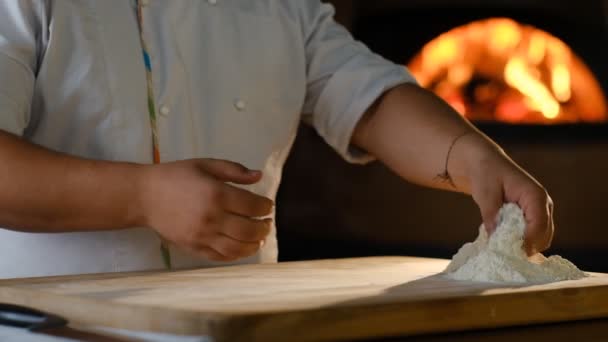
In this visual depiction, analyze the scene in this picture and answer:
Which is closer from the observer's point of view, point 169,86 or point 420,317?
point 420,317

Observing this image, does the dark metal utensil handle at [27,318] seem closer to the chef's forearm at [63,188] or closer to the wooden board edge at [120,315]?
the wooden board edge at [120,315]

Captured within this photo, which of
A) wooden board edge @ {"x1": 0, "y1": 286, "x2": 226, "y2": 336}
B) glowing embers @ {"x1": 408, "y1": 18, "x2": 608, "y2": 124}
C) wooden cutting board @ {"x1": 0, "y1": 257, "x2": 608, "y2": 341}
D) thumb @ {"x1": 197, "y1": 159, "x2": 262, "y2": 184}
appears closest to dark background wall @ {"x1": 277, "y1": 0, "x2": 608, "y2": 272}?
glowing embers @ {"x1": 408, "y1": 18, "x2": 608, "y2": 124}

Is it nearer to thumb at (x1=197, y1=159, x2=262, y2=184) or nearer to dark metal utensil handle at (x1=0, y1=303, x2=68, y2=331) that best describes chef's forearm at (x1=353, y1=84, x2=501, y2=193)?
thumb at (x1=197, y1=159, x2=262, y2=184)

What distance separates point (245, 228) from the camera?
830 millimetres

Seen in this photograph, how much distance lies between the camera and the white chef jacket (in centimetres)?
100

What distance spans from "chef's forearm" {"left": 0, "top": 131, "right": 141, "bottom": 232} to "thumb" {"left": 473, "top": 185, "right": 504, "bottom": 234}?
0.31 meters

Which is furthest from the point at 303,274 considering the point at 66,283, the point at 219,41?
the point at 219,41

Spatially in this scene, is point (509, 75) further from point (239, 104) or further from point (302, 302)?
point (302, 302)

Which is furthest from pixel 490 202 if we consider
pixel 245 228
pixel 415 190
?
pixel 415 190

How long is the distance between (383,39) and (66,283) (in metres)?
1.96

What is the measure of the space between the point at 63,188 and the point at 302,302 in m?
0.28

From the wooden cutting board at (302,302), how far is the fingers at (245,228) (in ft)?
0.11

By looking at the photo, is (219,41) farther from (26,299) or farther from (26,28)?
(26,299)

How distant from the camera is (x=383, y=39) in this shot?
269cm
